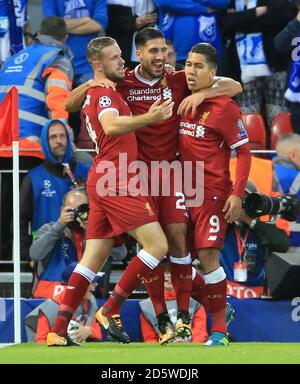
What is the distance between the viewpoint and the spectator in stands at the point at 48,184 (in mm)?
11891

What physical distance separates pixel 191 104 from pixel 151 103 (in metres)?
0.38

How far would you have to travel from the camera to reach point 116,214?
898 cm

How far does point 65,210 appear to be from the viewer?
11258 millimetres

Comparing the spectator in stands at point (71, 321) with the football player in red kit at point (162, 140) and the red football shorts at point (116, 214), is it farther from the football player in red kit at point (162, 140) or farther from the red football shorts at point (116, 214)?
the red football shorts at point (116, 214)

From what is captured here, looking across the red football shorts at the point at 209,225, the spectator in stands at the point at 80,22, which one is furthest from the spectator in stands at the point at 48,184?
the red football shorts at the point at 209,225

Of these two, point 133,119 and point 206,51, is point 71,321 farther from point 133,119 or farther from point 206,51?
point 206,51

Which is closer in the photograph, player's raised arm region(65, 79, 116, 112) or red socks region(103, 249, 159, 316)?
red socks region(103, 249, 159, 316)

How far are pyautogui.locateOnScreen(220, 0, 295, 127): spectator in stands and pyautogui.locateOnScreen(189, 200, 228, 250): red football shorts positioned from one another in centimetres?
457

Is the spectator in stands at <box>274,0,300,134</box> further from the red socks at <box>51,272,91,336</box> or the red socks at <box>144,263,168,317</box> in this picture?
the red socks at <box>51,272,91,336</box>

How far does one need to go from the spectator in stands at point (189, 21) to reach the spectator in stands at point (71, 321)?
3599 millimetres

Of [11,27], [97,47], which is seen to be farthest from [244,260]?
[11,27]

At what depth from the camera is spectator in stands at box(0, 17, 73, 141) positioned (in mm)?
12391

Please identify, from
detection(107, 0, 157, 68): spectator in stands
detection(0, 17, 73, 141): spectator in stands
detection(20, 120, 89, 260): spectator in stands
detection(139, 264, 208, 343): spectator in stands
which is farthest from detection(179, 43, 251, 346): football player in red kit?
detection(107, 0, 157, 68): spectator in stands
